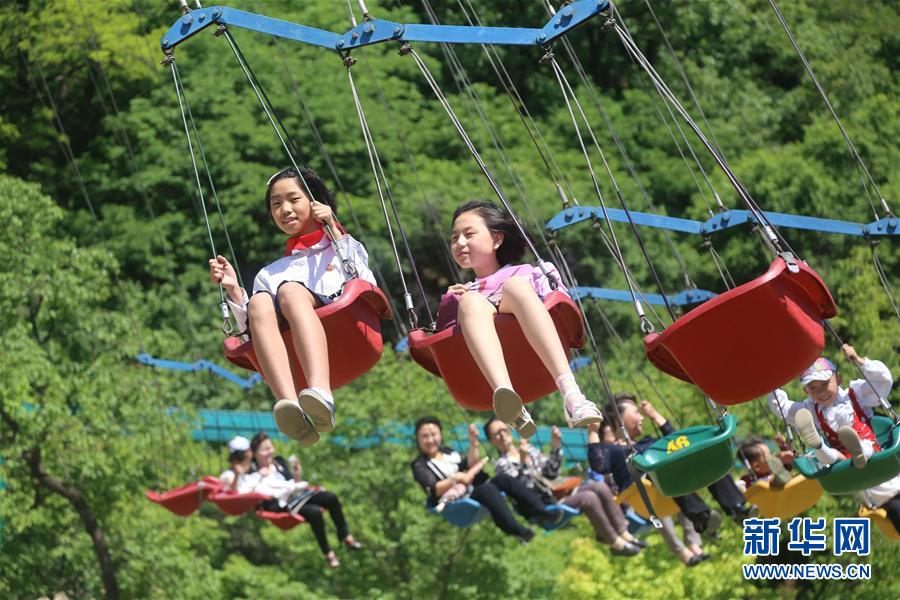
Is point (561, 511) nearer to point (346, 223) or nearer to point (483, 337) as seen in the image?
point (483, 337)

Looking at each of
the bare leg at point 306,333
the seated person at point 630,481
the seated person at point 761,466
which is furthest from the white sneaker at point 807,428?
the bare leg at point 306,333

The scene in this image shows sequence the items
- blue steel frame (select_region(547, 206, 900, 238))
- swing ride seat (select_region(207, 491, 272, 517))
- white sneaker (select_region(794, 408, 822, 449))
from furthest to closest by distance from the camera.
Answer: swing ride seat (select_region(207, 491, 272, 517)) → blue steel frame (select_region(547, 206, 900, 238)) → white sneaker (select_region(794, 408, 822, 449))

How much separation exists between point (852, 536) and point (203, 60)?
48.3 ft

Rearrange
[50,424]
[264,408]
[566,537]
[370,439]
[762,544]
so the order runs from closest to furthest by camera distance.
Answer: [762,544], [50,424], [370,439], [566,537], [264,408]

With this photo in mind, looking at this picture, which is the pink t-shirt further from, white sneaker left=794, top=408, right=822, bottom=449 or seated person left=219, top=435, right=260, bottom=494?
seated person left=219, top=435, right=260, bottom=494

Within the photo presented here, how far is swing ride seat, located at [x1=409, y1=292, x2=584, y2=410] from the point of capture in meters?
6.46

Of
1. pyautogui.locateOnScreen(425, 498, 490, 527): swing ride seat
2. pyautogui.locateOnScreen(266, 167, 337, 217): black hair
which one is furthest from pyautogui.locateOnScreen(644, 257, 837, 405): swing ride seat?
pyautogui.locateOnScreen(425, 498, 490, 527): swing ride seat

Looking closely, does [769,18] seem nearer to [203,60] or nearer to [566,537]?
[203,60]

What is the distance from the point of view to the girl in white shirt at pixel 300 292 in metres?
6.31

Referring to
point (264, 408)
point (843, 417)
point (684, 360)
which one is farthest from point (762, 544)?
point (264, 408)

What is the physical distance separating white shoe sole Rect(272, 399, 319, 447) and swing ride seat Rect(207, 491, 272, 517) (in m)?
5.53

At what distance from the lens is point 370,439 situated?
53.3 feet

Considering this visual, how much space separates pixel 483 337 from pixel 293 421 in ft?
2.61

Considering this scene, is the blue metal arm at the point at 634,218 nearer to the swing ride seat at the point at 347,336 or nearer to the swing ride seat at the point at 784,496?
the swing ride seat at the point at 784,496
